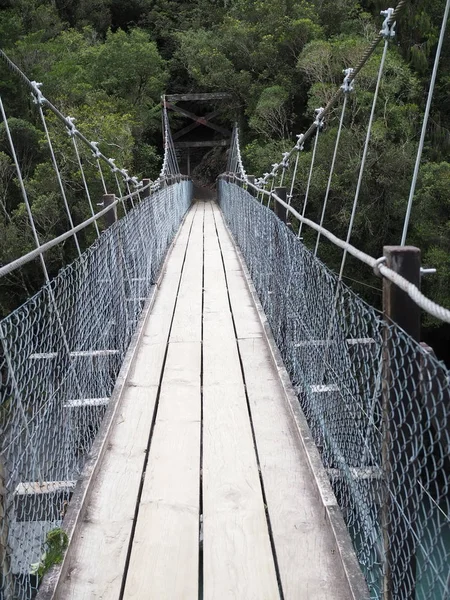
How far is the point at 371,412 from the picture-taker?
1.19 metres

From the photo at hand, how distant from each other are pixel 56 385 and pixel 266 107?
44.1 ft

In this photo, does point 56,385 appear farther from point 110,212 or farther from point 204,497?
point 110,212

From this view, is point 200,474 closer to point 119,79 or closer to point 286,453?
point 286,453

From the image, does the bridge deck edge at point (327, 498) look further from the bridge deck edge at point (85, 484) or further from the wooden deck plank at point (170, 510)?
the bridge deck edge at point (85, 484)

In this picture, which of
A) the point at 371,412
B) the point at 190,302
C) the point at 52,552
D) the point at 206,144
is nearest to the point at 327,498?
the point at 371,412

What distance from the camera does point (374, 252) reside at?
474 inches

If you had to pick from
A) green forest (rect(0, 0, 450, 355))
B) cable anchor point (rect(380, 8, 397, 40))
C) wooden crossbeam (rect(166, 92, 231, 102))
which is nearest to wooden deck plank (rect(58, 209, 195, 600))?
cable anchor point (rect(380, 8, 397, 40))

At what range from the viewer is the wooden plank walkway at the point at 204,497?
1.24 metres

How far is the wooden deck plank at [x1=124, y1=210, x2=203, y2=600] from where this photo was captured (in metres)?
1.24

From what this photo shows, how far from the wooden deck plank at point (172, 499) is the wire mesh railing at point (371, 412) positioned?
0.35 metres

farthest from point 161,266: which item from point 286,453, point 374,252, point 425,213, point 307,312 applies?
point 374,252

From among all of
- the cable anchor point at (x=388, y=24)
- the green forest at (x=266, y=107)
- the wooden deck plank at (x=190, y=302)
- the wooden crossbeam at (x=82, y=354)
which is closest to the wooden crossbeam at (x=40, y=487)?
the wooden crossbeam at (x=82, y=354)

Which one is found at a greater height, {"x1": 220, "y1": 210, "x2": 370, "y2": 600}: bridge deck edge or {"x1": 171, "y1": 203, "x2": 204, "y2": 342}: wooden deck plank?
{"x1": 220, "y1": 210, "x2": 370, "y2": 600}: bridge deck edge

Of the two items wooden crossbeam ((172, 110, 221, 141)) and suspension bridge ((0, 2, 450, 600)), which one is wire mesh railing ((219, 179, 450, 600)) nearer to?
suspension bridge ((0, 2, 450, 600))
